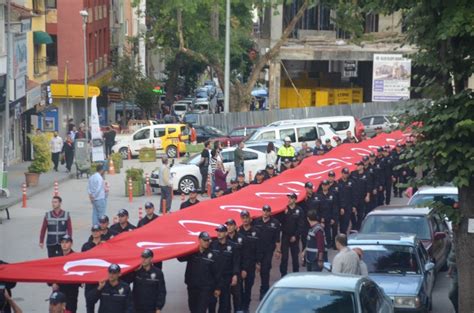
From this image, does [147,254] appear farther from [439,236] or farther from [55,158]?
[55,158]

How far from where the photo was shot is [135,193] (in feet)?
121

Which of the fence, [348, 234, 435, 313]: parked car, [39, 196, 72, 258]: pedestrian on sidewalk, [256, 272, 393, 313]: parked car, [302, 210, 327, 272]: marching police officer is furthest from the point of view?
the fence

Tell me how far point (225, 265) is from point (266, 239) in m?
2.30

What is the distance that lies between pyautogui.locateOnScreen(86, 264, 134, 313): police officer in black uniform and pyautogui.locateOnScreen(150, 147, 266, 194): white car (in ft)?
70.1

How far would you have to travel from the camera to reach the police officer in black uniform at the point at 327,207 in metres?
23.9

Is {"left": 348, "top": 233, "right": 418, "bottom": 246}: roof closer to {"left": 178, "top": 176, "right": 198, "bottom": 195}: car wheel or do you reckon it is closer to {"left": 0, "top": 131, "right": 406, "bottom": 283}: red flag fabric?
{"left": 0, "top": 131, "right": 406, "bottom": 283}: red flag fabric

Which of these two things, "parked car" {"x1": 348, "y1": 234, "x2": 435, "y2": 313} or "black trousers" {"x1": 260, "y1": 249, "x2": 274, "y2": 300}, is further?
"black trousers" {"x1": 260, "y1": 249, "x2": 274, "y2": 300}

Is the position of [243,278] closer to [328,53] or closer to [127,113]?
[328,53]

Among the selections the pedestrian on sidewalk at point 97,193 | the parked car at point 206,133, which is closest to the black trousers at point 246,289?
the pedestrian on sidewalk at point 97,193

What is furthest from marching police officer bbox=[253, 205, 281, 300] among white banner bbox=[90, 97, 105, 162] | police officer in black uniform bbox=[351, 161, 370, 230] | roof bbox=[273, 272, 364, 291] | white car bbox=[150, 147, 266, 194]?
white banner bbox=[90, 97, 105, 162]

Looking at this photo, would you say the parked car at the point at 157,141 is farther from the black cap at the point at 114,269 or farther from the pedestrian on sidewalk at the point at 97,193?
the black cap at the point at 114,269

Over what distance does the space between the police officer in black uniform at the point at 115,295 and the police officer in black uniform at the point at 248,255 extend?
4121 mm

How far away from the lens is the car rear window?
22188 mm

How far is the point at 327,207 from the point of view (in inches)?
949
